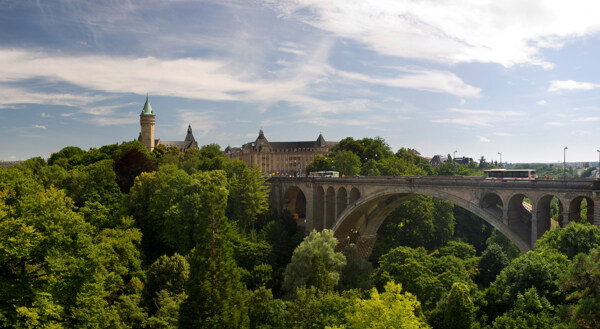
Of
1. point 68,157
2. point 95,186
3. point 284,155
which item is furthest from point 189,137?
point 95,186

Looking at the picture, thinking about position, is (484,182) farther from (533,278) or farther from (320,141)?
(320,141)

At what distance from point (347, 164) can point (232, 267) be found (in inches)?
1912

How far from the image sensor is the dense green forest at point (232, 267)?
891 inches

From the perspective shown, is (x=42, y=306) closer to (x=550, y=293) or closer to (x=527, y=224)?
(x=550, y=293)

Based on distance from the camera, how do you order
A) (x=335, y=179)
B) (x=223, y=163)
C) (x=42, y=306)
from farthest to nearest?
(x=223, y=163), (x=335, y=179), (x=42, y=306)

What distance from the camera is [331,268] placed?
40.7 metres

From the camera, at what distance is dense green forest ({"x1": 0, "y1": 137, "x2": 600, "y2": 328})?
22.6 m

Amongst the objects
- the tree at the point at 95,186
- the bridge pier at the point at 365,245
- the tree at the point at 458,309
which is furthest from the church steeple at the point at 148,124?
the tree at the point at 458,309

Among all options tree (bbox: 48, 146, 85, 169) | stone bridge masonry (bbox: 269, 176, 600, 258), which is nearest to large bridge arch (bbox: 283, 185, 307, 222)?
stone bridge masonry (bbox: 269, 176, 600, 258)

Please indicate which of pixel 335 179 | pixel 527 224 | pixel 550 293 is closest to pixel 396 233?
pixel 335 179

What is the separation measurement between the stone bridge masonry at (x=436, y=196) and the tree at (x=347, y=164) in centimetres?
1001

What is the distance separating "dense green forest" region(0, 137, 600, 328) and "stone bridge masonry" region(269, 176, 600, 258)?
253 cm

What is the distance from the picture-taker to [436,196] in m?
38.2

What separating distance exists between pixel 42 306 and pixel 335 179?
36422 millimetres
